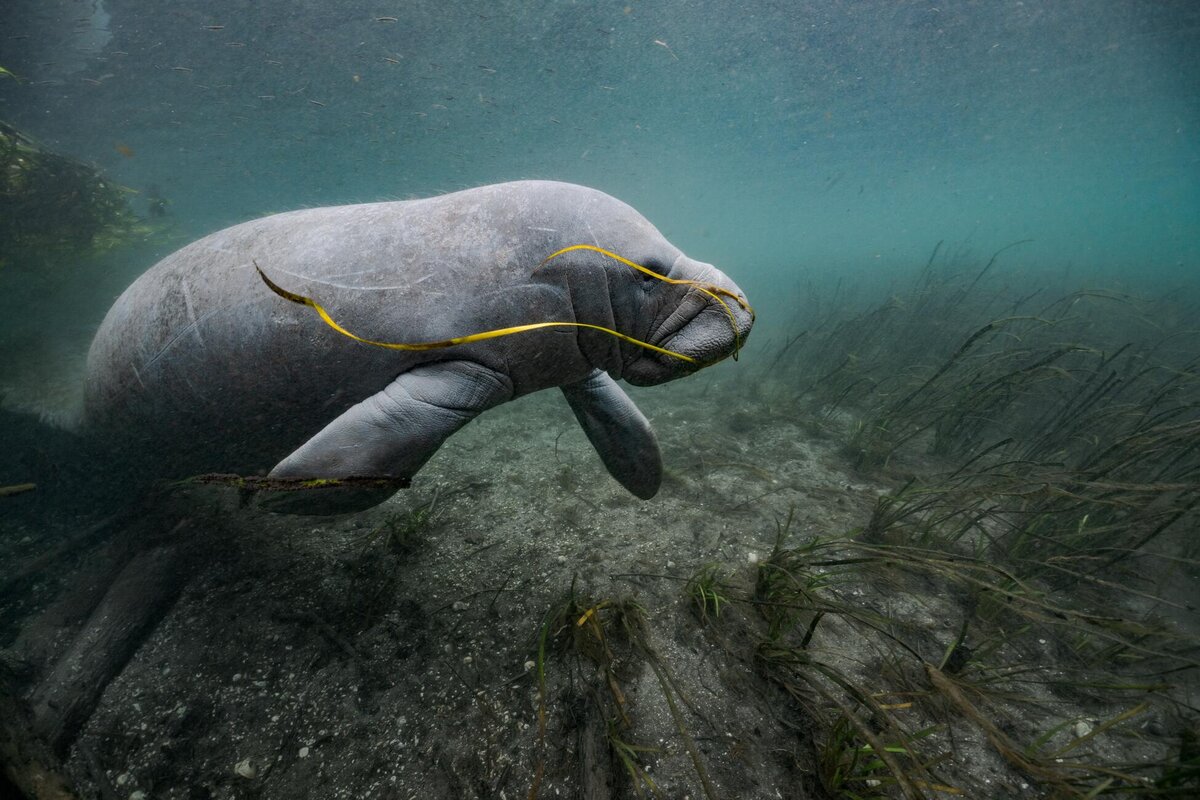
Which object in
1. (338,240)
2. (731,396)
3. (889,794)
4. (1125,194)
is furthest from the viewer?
(1125,194)

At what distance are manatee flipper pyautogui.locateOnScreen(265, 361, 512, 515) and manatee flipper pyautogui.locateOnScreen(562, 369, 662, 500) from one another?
690 millimetres

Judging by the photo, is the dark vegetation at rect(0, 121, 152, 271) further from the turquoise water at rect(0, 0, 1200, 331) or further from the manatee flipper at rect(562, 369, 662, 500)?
the manatee flipper at rect(562, 369, 662, 500)

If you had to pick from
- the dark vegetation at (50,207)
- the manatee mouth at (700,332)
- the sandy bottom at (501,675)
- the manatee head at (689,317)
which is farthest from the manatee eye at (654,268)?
the dark vegetation at (50,207)

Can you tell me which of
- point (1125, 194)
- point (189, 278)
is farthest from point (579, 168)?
point (1125, 194)

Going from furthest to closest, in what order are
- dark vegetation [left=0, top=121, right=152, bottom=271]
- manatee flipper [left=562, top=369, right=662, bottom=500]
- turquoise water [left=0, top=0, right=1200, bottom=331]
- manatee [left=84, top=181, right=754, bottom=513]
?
turquoise water [left=0, top=0, right=1200, bottom=331] < dark vegetation [left=0, top=121, right=152, bottom=271] < manatee flipper [left=562, top=369, right=662, bottom=500] < manatee [left=84, top=181, right=754, bottom=513]


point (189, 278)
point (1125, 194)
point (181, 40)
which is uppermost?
point (181, 40)

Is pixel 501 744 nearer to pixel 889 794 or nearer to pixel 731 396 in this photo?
pixel 889 794

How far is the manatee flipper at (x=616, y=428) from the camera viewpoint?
259cm

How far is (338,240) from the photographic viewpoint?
201 centimetres

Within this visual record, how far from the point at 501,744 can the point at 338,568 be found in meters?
1.56

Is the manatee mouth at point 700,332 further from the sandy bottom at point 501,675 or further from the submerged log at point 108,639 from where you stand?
the submerged log at point 108,639

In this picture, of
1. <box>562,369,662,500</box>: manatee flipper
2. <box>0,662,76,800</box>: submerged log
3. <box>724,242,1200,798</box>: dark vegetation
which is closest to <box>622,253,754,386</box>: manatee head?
<box>562,369,662,500</box>: manatee flipper

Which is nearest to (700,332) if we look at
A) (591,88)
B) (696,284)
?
(696,284)

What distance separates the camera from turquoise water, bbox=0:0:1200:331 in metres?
14.9
